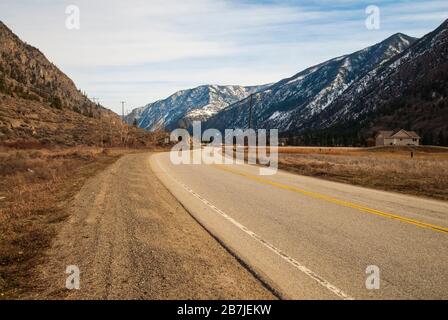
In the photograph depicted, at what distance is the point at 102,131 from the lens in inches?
3255

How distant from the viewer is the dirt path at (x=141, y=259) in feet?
18.8

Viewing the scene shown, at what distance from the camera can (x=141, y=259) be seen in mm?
7125

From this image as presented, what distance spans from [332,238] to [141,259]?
3849 millimetres

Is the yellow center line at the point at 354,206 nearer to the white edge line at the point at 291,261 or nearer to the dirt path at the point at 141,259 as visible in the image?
the white edge line at the point at 291,261

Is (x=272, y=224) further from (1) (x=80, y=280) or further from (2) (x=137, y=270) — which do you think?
(1) (x=80, y=280)

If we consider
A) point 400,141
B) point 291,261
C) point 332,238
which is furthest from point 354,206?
point 400,141

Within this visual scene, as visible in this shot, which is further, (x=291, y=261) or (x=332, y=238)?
(x=332, y=238)

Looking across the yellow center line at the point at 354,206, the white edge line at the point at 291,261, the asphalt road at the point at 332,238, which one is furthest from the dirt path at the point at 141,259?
the yellow center line at the point at 354,206

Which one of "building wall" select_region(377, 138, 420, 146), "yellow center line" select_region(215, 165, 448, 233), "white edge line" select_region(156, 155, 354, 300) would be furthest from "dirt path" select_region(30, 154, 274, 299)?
"building wall" select_region(377, 138, 420, 146)

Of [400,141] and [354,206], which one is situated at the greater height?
[400,141]

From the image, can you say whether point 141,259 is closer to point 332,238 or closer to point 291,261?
point 291,261

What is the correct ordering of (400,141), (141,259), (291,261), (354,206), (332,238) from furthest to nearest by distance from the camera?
(400,141) → (354,206) → (332,238) → (141,259) → (291,261)

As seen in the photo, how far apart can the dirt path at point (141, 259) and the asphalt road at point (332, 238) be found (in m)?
0.48
